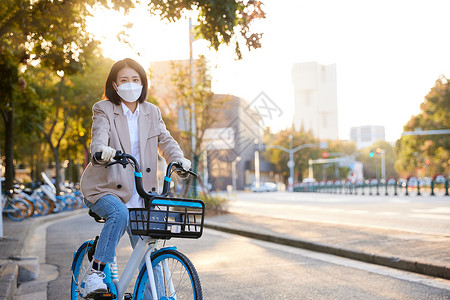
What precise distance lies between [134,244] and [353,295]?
2.50 meters

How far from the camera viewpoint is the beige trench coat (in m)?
3.46

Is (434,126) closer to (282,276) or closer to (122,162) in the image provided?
(282,276)

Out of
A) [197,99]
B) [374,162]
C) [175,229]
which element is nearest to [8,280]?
[175,229]

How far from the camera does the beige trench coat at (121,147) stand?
3465 millimetres

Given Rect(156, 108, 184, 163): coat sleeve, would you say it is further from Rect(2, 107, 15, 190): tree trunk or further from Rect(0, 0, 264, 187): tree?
Rect(2, 107, 15, 190): tree trunk

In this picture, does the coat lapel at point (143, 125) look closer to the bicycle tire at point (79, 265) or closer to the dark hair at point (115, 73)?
the dark hair at point (115, 73)

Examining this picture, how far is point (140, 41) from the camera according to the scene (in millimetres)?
8586

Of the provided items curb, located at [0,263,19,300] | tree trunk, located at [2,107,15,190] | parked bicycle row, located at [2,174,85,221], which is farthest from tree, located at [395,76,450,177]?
curb, located at [0,263,19,300]

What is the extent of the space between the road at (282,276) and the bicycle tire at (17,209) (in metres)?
7.82

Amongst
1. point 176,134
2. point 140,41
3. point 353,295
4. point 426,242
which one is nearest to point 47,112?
point 176,134

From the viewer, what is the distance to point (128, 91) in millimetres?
3713

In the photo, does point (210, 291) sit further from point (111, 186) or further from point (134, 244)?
point (111, 186)

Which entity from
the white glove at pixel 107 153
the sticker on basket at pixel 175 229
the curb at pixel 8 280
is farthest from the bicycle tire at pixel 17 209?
the sticker on basket at pixel 175 229

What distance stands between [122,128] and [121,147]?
0.14m
